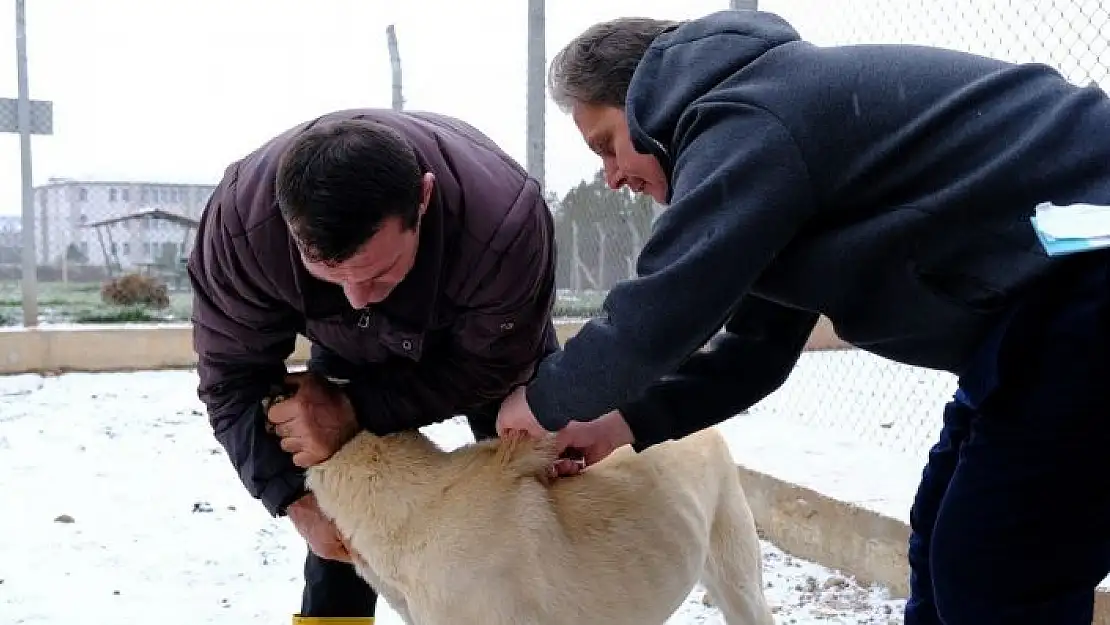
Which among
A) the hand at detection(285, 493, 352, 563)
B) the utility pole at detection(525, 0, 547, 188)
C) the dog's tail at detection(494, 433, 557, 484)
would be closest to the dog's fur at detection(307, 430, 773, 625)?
the dog's tail at detection(494, 433, 557, 484)

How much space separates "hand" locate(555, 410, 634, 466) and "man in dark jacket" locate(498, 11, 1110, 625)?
0.53 m

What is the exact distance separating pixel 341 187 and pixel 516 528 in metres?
0.83

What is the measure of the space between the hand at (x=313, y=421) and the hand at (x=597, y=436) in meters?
0.47

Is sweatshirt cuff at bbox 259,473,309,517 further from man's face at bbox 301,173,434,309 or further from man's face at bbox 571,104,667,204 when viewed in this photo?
man's face at bbox 571,104,667,204

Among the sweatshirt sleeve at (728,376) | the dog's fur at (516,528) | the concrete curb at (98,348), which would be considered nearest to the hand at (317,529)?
the dog's fur at (516,528)

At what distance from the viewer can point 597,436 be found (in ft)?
7.55

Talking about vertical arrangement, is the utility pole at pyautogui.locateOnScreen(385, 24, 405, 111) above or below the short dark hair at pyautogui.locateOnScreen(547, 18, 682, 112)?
below

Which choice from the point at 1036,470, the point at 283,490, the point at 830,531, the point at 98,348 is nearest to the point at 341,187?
the point at 283,490

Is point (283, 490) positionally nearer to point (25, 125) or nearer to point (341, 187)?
point (341, 187)

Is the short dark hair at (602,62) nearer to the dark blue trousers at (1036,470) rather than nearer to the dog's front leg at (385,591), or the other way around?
the dark blue trousers at (1036,470)

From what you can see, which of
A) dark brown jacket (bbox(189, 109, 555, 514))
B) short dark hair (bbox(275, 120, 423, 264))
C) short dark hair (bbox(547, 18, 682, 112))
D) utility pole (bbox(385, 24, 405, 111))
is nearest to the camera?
short dark hair (bbox(275, 120, 423, 264))

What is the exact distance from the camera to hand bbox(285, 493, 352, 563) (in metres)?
2.32

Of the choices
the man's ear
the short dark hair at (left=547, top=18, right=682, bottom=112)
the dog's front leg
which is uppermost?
the short dark hair at (left=547, top=18, right=682, bottom=112)

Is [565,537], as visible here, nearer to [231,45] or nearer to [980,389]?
[980,389]
